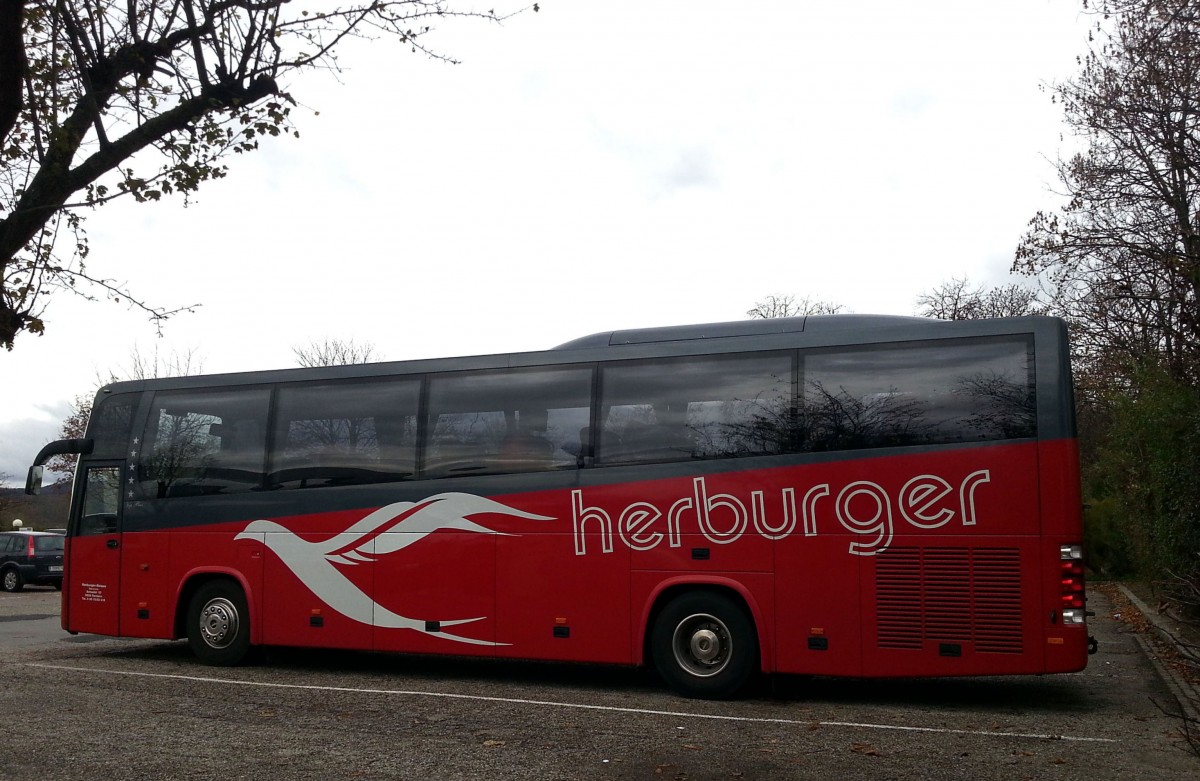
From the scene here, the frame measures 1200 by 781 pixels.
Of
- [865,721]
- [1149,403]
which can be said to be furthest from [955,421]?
[1149,403]

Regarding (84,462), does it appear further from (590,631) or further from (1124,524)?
(1124,524)

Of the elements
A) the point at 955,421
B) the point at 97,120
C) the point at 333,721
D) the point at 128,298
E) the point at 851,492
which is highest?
the point at 97,120

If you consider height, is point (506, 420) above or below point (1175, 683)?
above

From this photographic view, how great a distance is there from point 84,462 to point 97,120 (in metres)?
6.85

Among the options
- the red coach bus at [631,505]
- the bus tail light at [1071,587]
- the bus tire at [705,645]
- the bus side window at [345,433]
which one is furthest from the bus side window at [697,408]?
the bus tail light at [1071,587]

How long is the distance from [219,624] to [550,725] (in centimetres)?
556

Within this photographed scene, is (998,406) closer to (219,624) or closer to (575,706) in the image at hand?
(575,706)

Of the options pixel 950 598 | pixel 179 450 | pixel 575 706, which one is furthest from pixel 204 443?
pixel 950 598

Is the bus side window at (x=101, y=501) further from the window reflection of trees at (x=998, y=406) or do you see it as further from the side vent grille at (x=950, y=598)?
the window reflection of trees at (x=998, y=406)

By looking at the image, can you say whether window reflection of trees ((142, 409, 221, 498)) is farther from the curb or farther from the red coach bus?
the curb

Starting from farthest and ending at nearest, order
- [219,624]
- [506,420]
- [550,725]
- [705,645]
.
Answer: [219,624], [506,420], [705,645], [550,725]

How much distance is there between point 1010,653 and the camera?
29.5 ft

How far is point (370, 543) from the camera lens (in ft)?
37.9

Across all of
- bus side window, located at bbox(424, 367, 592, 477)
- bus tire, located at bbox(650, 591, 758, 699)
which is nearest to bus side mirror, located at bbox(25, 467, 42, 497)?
bus side window, located at bbox(424, 367, 592, 477)
